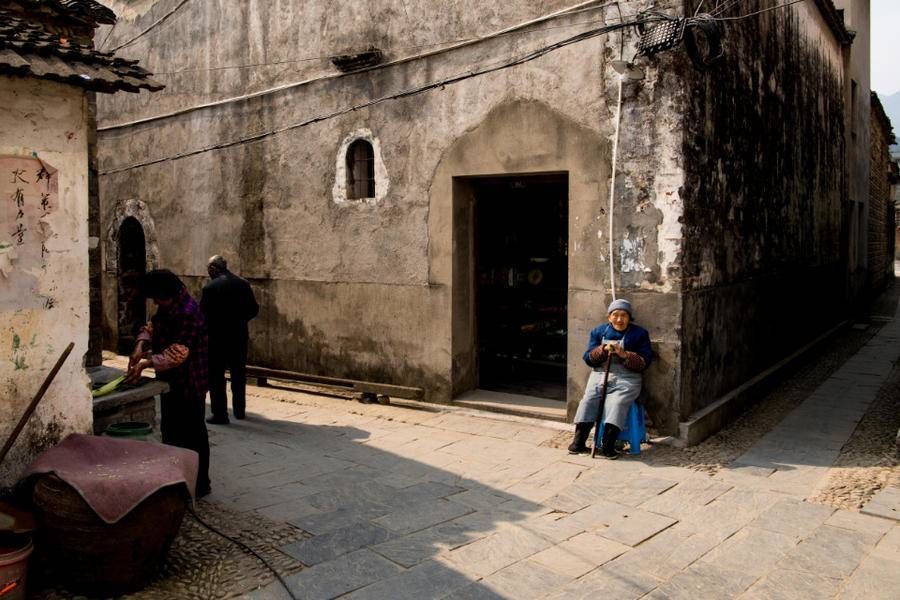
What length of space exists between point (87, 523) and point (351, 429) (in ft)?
14.0

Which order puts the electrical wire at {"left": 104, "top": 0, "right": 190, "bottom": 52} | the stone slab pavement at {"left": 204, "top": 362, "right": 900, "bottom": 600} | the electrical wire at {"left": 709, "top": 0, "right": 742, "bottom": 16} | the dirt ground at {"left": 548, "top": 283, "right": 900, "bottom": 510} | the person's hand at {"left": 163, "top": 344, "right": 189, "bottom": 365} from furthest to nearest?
the electrical wire at {"left": 104, "top": 0, "right": 190, "bottom": 52}
the electrical wire at {"left": 709, "top": 0, "right": 742, "bottom": 16}
the dirt ground at {"left": 548, "top": 283, "right": 900, "bottom": 510}
the person's hand at {"left": 163, "top": 344, "right": 189, "bottom": 365}
the stone slab pavement at {"left": 204, "top": 362, "right": 900, "bottom": 600}

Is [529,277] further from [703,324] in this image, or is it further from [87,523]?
[87,523]

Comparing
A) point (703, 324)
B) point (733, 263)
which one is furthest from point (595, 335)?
point (733, 263)

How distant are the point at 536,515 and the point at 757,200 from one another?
19.5ft

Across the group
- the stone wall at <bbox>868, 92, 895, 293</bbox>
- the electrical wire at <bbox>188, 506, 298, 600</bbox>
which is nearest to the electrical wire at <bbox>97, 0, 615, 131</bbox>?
the electrical wire at <bbox>188, 506, 298, 600</bbox>

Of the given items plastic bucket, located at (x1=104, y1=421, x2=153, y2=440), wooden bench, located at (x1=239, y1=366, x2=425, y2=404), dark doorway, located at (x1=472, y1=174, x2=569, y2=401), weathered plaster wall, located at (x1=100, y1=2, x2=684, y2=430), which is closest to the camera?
plastic bucket, located at (x1=104, y1=421, x2=153, y2=440)

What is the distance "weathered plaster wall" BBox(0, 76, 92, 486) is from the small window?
193 inches

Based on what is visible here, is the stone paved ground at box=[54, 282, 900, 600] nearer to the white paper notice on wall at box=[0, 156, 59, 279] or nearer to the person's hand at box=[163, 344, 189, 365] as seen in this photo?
the person's hand at box=[163, 344, 189, 365]

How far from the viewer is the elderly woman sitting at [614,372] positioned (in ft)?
22.7

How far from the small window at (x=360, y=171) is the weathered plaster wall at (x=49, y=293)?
4.91 metres

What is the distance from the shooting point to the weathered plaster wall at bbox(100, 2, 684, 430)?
739cm

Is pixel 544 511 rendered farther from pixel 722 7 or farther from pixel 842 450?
pixel 722 7

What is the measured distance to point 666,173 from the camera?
7.21 metres

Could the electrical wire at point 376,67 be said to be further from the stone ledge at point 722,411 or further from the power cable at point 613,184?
the stone ledge at point 722,411
